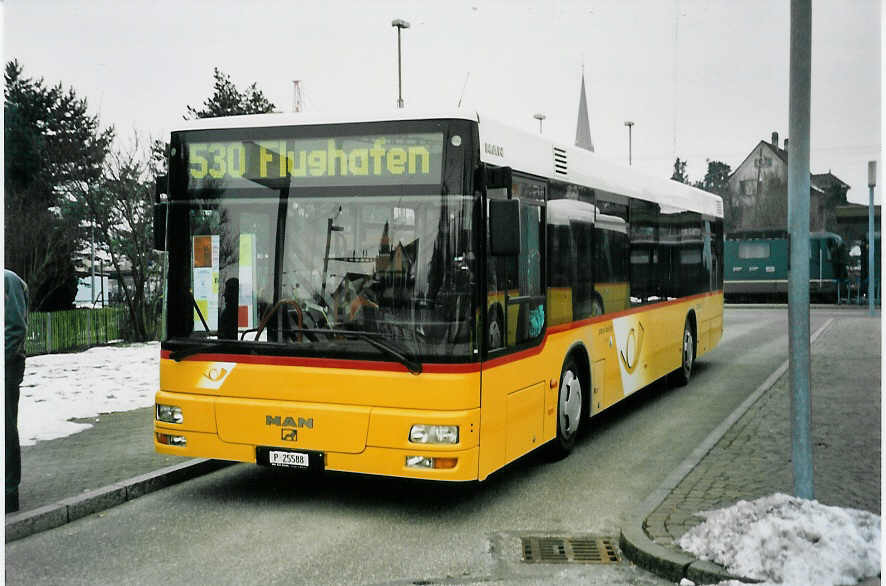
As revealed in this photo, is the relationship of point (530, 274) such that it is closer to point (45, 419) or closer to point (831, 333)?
point (45, 419)

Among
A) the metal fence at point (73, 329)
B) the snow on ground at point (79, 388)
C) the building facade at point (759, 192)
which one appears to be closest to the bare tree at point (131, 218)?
the metal fence at point (73, 329)

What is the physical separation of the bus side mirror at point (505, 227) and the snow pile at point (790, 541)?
2.18 meters

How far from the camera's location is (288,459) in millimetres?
6809

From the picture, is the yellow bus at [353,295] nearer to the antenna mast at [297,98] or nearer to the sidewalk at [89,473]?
the sidewalk at [89,473]

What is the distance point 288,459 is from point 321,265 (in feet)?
4.61

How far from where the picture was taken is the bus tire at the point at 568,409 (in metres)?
8.57

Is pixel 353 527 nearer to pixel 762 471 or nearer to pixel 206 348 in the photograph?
pixel 206 348

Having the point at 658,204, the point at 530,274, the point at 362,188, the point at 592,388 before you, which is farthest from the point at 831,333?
the point at 362,188

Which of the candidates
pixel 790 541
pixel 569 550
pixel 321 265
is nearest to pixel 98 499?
pixel 321 265

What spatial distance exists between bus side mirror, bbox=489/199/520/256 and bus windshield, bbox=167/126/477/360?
0.55 feet

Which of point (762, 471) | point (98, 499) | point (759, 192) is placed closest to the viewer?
point (98, 499)

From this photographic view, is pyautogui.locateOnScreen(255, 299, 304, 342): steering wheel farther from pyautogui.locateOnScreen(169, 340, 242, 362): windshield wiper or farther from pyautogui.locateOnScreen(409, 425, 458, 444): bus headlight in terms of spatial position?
pyautogui.locateOnScreen(409, 425, 458, 444): bus headlight

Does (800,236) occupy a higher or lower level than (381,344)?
higher

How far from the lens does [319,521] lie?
6.80m
